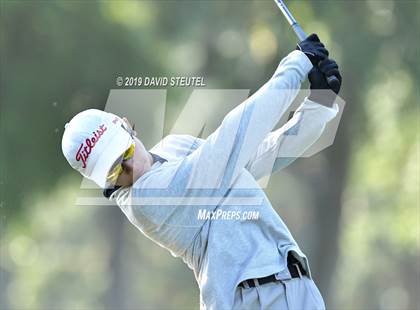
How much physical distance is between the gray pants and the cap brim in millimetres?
435

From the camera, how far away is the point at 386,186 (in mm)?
10898

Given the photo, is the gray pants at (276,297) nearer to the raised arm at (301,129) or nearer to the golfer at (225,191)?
the golfer at (225,191)

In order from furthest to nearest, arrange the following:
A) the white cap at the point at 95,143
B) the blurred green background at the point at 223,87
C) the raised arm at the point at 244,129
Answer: the blurred green background at the point at 223,87, the white cap at the point at 95,143, the raised arm at the point at 244,129

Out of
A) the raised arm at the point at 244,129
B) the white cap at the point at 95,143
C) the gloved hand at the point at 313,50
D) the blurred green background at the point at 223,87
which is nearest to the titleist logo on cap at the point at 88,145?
the white cap at the point at 95,143

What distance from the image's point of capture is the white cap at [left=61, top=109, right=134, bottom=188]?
2268mm

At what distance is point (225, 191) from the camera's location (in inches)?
90.0

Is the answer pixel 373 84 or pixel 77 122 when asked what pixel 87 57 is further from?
pixel 77 122

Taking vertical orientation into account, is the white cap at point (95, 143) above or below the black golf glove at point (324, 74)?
above

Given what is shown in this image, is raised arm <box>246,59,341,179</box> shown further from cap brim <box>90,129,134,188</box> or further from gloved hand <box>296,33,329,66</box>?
cap brim <box>90,129,134,188</box>

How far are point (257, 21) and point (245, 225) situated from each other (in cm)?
759

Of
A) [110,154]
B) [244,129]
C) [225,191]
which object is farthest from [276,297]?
[110,154]

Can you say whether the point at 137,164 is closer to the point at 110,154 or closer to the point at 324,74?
the point at 110,154

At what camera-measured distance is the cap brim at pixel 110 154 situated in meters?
2.26

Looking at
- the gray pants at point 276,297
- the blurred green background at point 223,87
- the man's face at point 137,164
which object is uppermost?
the blurred green background at point 223,87
